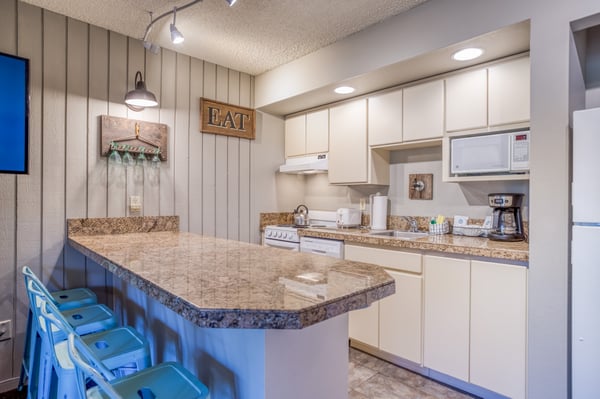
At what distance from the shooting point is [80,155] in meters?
2.42

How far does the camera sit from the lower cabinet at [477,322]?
1875 millimetres

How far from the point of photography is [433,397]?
2.06 metres

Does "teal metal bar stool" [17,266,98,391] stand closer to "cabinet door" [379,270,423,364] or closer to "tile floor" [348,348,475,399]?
"tile floor" [348,348,475,399]

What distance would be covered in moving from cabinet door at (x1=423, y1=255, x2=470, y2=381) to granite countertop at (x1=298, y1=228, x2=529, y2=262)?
8cm

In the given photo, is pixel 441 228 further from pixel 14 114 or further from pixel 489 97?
pixel 14 114

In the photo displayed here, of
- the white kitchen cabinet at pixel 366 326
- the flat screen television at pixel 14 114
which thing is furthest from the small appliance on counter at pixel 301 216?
the flat screen television at pixel 14 114

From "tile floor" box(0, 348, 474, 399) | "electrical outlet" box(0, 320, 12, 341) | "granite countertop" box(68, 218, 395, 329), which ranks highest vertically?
"granite countertop" box(68, 218, 395, 329)

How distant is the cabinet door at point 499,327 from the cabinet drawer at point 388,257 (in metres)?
0.37

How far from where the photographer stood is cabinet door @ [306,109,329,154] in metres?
3.25

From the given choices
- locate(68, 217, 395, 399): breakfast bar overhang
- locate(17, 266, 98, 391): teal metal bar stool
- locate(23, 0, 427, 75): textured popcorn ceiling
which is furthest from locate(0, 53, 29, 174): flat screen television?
locate(68, 217, 395, 399): breakfast bar overhang

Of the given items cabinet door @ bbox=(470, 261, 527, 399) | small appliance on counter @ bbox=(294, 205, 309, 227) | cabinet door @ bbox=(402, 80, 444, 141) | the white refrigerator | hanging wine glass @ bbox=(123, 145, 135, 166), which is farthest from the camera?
small appliance on counter @ bbox=(294, 205, 309, 227)

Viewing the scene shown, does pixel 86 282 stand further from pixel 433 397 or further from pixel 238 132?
pixel 433 397

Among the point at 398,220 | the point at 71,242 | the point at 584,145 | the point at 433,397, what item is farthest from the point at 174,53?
the point at 433,397

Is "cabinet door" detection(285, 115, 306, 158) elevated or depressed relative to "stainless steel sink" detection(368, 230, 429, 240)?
elevated
